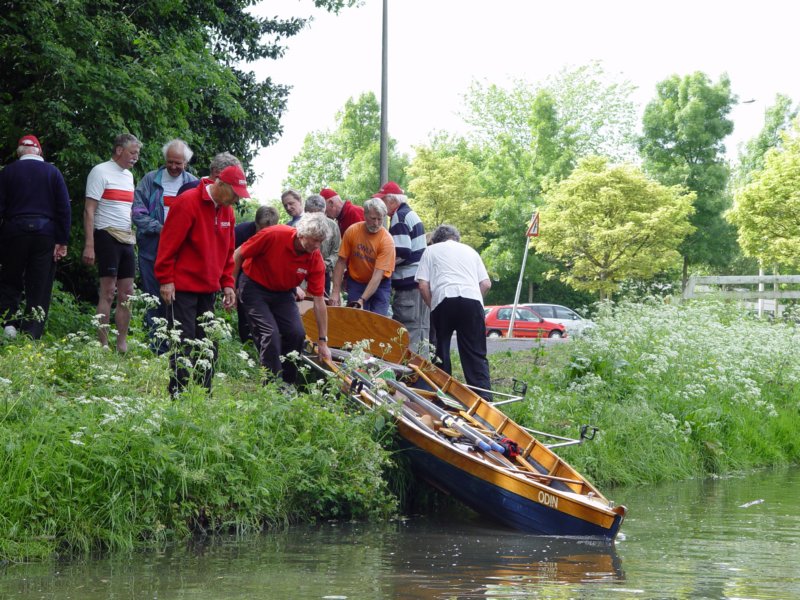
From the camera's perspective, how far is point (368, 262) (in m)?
12.4

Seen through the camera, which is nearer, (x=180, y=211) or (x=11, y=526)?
(x=11, y=526)

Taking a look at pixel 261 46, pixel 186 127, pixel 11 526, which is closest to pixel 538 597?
pixel 11 526

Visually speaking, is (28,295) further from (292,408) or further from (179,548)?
(179,548)

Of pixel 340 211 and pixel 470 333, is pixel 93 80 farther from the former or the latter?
pixel 470 333

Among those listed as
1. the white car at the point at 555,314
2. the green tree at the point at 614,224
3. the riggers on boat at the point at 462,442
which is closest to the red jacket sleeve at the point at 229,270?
the riggers on boat at the point at 462,442

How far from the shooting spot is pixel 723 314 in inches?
855

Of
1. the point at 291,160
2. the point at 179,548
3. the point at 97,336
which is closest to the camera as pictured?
the point at 179,548

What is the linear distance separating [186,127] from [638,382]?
6.23 metres

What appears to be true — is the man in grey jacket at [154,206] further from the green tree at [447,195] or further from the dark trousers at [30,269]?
the green tree at [447,195]

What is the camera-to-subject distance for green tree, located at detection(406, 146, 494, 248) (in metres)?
48.1

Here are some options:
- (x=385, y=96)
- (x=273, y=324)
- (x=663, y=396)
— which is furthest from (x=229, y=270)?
(x=385, y=96)

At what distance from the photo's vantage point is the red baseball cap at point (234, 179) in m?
8.87

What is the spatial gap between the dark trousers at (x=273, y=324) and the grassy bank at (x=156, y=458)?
2.08ft

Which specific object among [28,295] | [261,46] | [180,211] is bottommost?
[28,295]
